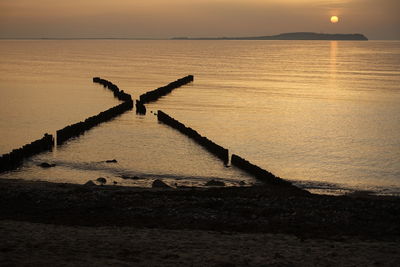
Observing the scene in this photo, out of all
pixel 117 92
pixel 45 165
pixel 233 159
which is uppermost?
pixel 117 92

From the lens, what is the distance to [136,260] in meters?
11.4

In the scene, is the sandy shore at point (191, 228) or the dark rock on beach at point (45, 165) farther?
the dark rock on beach at point (45, 165)

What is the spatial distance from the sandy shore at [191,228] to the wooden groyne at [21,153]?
21.3 ft

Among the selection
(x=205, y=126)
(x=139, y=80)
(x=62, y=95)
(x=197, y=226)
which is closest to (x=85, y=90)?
(x=62, y=95)

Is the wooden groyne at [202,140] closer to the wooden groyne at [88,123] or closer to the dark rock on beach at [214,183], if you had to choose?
the wooden groyne at [88,123]

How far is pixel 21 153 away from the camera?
26.5 m

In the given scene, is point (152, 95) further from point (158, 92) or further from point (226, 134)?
point (226, 134)

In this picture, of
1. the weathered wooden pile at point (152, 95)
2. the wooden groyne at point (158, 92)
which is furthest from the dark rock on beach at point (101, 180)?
the wooden groyne at point (158, 92)

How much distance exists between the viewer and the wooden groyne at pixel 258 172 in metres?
22.0

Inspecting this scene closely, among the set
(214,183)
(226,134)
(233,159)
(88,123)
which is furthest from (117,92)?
(214,183)

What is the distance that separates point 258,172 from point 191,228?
9.64 metres

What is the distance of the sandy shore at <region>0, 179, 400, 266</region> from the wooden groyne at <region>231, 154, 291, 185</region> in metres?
3.10

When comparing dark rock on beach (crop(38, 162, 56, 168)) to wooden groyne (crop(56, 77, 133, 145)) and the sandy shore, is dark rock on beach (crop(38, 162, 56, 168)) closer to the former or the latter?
wooden groyne (crop(56, 77, 133, 145))

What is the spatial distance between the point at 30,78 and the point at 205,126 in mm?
49769
